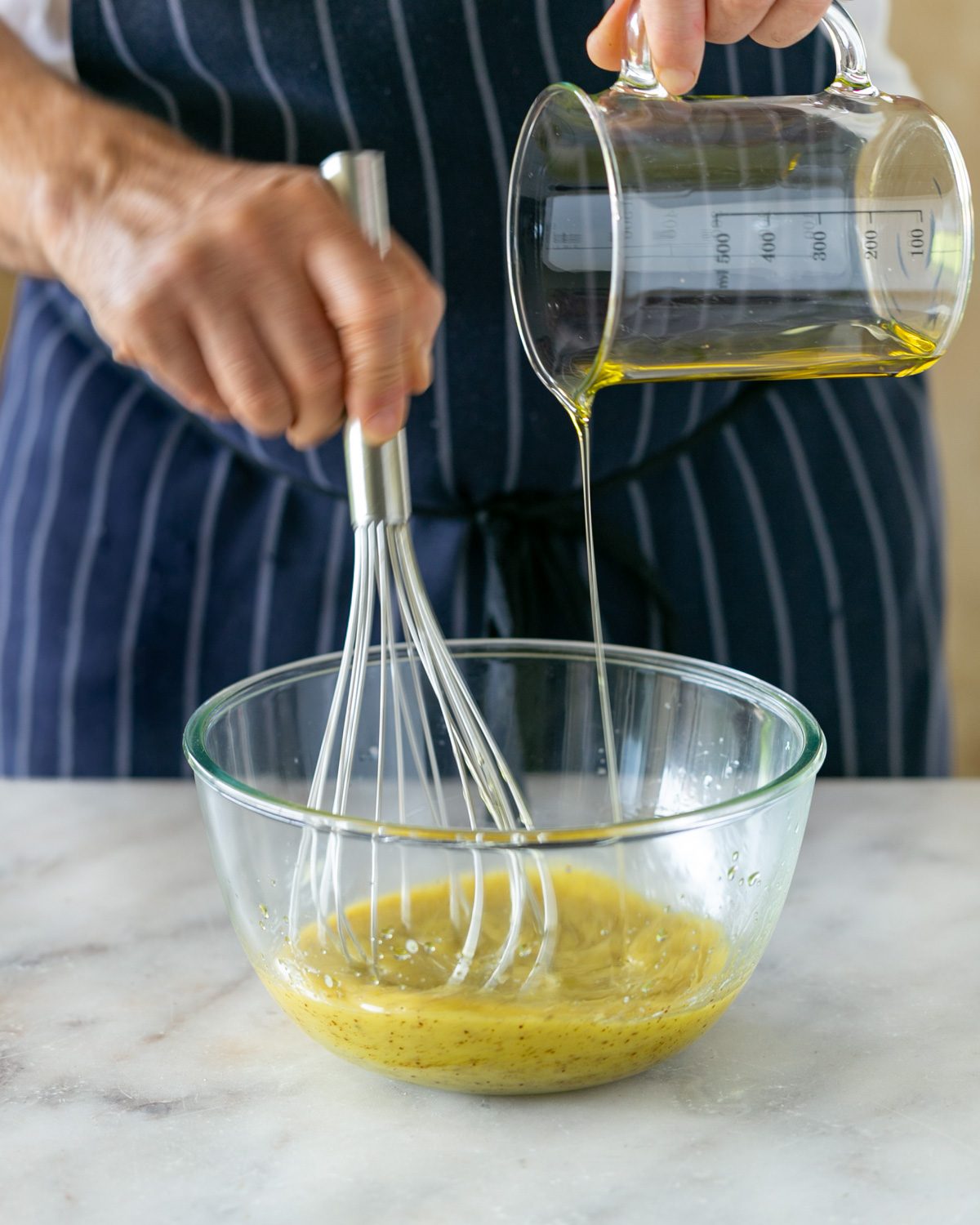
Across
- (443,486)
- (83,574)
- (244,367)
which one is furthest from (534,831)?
(83,574)

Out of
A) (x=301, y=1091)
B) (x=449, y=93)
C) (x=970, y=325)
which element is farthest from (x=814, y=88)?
(x=970, y=325)

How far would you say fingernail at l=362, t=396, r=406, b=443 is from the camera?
0.49m

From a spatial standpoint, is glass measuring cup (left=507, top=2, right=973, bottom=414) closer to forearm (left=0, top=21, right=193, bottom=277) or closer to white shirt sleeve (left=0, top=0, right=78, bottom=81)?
forearm (left=0, top=21, right=193, bottom=277)

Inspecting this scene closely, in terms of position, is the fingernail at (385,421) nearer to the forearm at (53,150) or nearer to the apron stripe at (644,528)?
the forearm at (53,150)

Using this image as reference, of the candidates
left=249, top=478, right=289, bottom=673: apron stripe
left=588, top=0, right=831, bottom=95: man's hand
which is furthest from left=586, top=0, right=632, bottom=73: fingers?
left=249, top=478, right=289, bottom=673: apron stripe

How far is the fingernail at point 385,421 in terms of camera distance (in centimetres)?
49

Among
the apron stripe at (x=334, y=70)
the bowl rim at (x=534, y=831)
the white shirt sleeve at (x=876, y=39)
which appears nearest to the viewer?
the bowl rim at (x=534, y=831)

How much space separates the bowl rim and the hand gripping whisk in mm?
14

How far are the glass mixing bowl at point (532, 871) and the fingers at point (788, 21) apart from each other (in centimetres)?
28

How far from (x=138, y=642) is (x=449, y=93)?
38 cm

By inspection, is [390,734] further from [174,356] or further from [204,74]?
Answer: [204,74]

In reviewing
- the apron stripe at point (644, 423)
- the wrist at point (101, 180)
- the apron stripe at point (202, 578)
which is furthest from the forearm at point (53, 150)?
the apron stripe at point (644, 423)

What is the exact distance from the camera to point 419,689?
0.63 m

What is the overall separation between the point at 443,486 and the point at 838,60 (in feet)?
1.12
